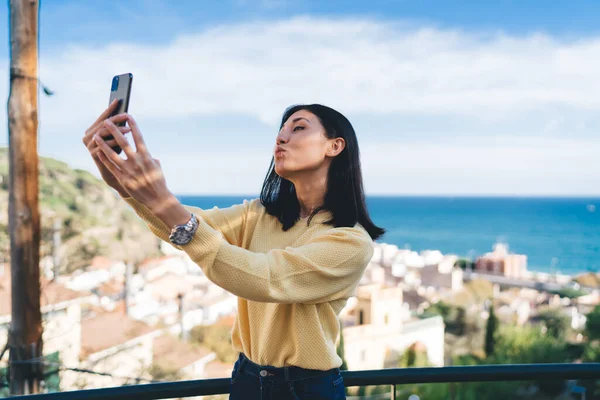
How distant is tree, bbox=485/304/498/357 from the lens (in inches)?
615

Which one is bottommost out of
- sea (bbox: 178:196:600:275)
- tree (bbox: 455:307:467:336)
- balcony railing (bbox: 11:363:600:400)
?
tree (bbox: 455:307:467:336)

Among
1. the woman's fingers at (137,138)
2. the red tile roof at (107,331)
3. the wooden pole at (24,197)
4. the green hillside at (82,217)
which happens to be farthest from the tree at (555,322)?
the woman's fingers at (137,138)

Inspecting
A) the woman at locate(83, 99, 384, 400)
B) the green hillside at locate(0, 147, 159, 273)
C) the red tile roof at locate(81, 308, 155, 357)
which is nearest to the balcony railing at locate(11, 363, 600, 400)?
the woman at locate(83, 99, 384, 400)

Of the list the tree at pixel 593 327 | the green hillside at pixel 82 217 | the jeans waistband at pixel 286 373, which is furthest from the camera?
the tree at pixel 593 327

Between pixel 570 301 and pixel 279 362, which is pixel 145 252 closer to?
pixel 570 301

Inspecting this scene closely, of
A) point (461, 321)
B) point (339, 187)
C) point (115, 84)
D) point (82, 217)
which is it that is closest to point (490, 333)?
point (461, 321)

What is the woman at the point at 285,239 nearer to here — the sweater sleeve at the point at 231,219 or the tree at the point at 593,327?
the sweater sleeve at the point at 231,219

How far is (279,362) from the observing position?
1012 mm

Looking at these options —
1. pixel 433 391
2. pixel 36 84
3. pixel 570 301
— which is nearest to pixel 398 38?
pixel 570 301

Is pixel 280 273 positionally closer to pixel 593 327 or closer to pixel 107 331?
pixel 107 331

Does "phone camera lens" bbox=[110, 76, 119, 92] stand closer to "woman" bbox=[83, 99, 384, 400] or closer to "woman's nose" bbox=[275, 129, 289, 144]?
"woman" bbox=[83, 99, 384, 400]

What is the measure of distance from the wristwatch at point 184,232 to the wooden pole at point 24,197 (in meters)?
2.79

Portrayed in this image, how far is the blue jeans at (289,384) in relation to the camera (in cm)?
100

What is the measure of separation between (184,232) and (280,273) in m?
0.17
